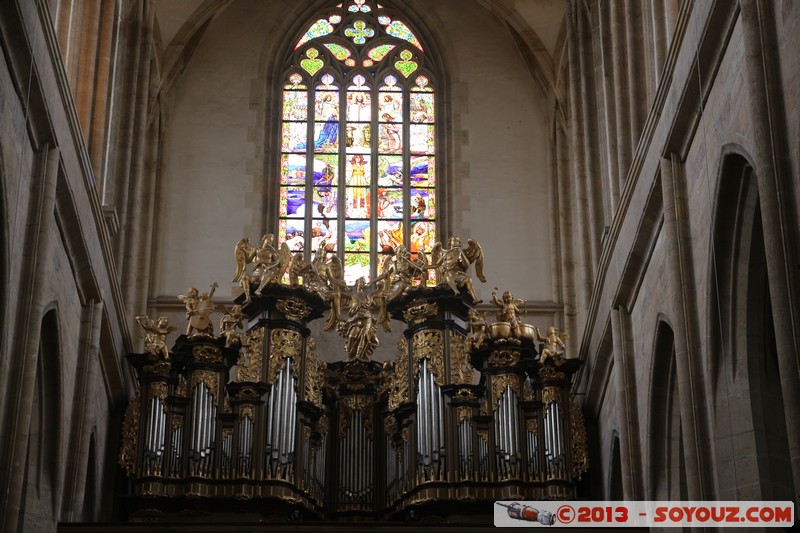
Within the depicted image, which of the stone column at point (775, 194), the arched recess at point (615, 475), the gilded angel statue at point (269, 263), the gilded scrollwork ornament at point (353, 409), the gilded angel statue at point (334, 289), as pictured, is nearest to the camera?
the stone column at point (775, 194)

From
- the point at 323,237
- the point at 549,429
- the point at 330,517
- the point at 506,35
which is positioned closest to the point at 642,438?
the point at 549,429

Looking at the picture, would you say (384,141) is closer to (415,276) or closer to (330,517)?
(415,276)

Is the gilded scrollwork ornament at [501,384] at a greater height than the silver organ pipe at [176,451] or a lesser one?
Result: greater

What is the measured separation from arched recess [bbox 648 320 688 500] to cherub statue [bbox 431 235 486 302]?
5.13m

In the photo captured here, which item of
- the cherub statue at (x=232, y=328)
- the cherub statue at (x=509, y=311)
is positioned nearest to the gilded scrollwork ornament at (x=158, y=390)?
the cherub statue at (x=232, y=328)

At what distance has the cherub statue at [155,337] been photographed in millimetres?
21656

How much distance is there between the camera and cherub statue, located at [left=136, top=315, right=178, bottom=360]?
21656 mm

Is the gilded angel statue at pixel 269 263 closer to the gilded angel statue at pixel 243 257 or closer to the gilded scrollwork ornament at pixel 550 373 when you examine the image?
the gilded angel statue at pixel 243 257

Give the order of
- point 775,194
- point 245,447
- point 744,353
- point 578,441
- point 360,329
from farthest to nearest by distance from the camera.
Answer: point 360,329 < point 578,441 < point 245,447 < point 744,353 < point 775,194

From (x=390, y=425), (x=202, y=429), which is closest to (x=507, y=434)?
(x=390, y=425)

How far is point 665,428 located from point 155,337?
7958mm

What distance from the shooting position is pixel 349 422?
72.4 feet

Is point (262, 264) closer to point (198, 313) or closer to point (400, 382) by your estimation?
point (198, 313)

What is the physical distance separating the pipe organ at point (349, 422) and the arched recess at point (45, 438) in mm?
2366
